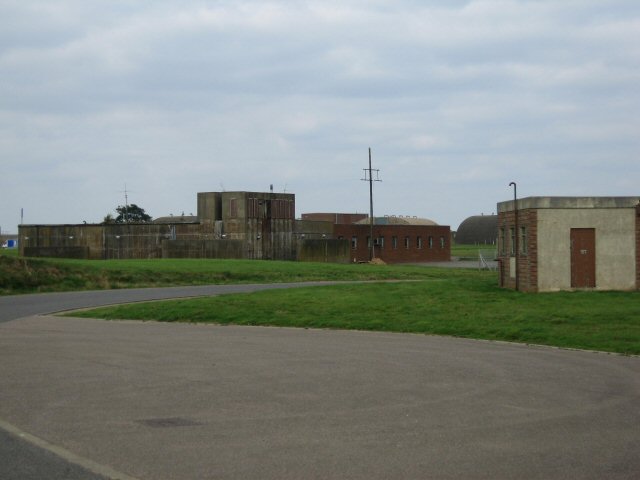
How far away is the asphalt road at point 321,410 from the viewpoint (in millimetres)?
8430

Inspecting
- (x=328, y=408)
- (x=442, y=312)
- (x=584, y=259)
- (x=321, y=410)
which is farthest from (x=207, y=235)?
(x=321, y=410)

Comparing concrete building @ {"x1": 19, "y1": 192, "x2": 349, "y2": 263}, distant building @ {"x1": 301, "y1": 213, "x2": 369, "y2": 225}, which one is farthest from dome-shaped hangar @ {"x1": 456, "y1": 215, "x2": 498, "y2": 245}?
concrete building @ {"x1": 19, "y1": 192, "x2": 349, "y2": 263}

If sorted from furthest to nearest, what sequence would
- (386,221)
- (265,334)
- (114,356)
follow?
(386,221) < (265,334) < (114,356)

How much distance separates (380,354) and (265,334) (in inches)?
211

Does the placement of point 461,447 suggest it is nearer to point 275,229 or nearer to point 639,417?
point 639,417

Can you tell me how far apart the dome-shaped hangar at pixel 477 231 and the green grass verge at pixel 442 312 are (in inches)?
5162

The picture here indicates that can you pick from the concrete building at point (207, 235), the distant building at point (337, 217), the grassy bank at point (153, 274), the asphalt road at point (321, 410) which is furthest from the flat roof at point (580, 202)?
the distant building at point (337, 217)

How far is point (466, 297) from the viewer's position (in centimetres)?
3028

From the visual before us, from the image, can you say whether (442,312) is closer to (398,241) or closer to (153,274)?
(153,274)

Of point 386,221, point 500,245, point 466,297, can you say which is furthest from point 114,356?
point 386,221

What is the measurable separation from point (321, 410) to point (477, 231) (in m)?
161

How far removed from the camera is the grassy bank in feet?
140

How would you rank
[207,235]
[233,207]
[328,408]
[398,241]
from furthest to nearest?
[398,241]
[207,235]
[233,207]
[328,408]

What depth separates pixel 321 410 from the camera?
1116 cm
